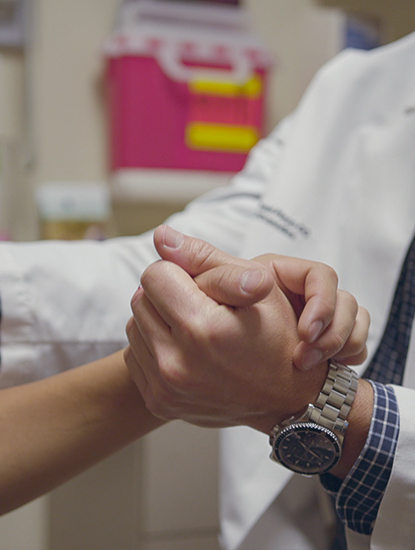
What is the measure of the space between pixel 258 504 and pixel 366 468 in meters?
0.19

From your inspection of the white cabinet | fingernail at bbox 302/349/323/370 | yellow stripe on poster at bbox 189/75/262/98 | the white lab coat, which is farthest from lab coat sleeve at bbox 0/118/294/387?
yellow stripe on poster at bbox 189/75/262/98

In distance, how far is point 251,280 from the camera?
0.37m

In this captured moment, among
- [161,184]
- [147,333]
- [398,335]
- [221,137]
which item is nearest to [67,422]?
[147,333]

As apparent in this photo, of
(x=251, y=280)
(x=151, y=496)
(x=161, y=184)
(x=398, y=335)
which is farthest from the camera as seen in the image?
(x=161, y=184)

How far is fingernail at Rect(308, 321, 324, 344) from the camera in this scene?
0.38m

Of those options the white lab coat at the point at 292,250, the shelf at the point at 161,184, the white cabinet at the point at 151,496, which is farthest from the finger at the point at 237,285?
the shelf at the point at 161,184

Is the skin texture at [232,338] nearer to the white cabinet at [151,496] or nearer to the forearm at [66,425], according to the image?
the forearm at [66,425]

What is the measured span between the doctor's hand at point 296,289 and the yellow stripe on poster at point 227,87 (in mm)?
698

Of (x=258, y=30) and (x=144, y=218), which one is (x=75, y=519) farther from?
(x=258, y=30)

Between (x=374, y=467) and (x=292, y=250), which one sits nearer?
(x=374, y=467)

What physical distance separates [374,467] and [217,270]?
0.64ft

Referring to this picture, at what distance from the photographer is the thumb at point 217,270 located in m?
0.37

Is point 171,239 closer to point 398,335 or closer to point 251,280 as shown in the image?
point 251,280

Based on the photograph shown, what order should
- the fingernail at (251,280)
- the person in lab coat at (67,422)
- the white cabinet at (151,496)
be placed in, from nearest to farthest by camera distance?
1. the fingernail at (251,280)
2. the person in lab coat at (67,422)
3. the white cabinet at (151,496)
